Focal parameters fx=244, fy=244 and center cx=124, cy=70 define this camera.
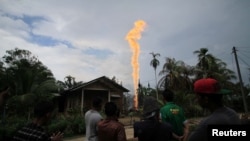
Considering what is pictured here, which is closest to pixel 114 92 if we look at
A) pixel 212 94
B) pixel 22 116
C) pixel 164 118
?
pixel 22 116

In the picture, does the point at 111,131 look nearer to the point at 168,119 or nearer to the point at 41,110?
the point at 41,110

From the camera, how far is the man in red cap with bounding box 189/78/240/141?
2105mm

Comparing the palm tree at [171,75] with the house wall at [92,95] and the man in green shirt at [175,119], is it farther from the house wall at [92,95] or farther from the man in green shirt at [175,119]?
the man in green shirt at [175,119]

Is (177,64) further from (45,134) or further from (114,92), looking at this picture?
(45,134)

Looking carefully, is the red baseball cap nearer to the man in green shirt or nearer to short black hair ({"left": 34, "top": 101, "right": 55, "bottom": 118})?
short black hair ({"left": 34, "top": 101, "right": 55, "bottom": 118})

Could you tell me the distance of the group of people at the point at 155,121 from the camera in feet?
7.16

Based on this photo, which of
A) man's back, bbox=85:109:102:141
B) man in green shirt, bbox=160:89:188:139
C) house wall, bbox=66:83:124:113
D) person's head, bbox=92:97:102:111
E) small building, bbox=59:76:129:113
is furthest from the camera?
house wall, bbox=66:83:124:113

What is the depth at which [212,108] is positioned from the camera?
234cm

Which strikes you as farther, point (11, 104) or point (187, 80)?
point (187, 80)

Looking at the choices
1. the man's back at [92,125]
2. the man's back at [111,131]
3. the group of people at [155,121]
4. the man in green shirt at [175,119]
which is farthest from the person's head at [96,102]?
the man in green shirt at [175,119]

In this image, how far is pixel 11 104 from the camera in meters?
19.5

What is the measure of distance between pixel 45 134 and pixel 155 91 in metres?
33.1

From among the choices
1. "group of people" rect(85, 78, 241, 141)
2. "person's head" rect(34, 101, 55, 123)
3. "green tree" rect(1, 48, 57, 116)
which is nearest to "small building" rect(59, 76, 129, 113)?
"green tree" rect(1, 48, 57, 116)

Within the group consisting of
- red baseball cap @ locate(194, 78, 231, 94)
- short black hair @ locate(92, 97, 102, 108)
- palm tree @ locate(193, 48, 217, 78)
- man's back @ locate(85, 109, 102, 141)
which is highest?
palm tree @ locate(193, 48, 217, 78)
